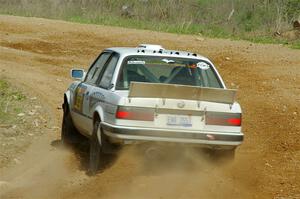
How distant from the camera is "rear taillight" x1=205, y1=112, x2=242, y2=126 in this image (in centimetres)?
871

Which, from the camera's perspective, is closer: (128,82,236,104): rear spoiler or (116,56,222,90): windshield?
(128,82,236,104): rear spoiler

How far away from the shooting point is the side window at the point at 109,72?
31.4 feet

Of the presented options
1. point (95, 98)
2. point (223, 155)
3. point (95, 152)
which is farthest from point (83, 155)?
point (223, 155)

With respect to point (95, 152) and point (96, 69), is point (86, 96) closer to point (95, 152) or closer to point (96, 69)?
point (96, 69)

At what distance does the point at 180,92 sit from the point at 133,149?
0.84m

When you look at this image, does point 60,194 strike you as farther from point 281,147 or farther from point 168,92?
point 281,147

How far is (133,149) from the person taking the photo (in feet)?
28.5

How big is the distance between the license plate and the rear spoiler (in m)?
0.22

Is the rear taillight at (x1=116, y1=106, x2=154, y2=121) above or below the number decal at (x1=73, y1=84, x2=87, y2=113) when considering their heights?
above

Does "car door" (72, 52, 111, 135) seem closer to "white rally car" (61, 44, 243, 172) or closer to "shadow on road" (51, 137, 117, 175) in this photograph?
"white rally car" (61, 44, 243, 172)

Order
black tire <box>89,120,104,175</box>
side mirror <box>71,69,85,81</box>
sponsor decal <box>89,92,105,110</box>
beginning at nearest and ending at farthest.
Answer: black tire <box>89,120,104,175</box>
sponsor decal <box>89,92,105,110</box>
side mirror <box>71,69,85,81</box>

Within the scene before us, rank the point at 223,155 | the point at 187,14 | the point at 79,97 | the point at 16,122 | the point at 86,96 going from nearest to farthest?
the point at 223,155 → the point at 86,96 → the point at 79,97 → the point at 16,122 → the point at 187,14

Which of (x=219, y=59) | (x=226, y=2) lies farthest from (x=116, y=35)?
(x=226, y=2)

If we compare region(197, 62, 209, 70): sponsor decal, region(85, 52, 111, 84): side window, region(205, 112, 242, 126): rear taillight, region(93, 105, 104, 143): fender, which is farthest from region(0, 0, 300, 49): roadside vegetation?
region(205, 112, 242, 126): rear taillight
